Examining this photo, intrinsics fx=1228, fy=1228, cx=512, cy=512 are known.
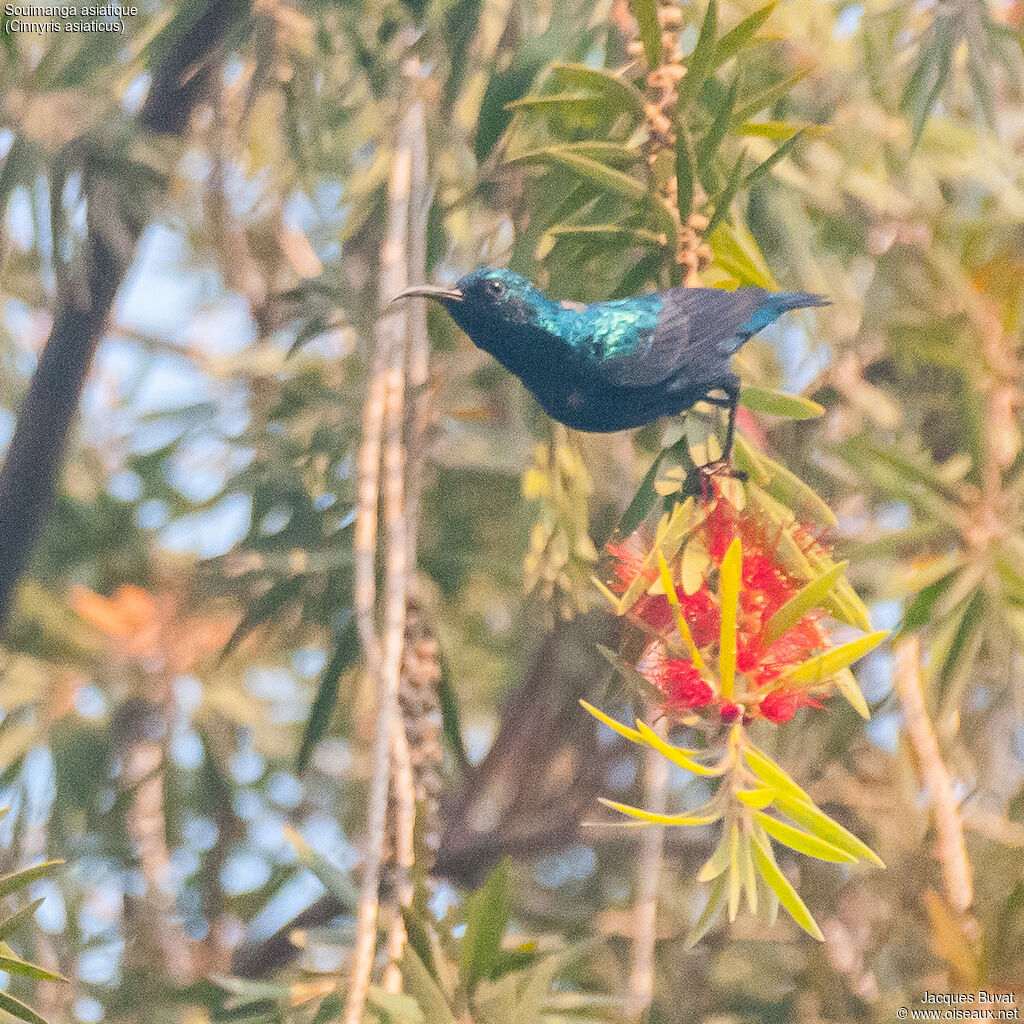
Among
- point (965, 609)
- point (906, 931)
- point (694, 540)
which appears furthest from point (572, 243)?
point (906, 931)

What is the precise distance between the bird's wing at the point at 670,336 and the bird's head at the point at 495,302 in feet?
0.28

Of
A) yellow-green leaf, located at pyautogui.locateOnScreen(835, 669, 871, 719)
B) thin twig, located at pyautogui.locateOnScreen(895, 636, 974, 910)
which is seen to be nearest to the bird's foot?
yellow-green leaf, located at pyautogui.locateOnScreen(835, 669, 871, 719)

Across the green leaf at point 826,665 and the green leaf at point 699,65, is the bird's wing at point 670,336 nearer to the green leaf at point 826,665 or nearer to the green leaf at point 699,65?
the green leaf at point 699,65

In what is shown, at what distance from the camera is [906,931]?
2496 mm

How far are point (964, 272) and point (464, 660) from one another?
1.59 m

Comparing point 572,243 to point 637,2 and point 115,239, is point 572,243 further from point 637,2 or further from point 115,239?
point 115,239

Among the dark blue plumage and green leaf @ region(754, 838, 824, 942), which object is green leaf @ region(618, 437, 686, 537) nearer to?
the dark blue plumage

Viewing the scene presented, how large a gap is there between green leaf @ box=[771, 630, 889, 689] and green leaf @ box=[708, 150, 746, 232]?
0.44 metres

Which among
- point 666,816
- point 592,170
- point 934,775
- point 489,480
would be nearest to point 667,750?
point 666,816

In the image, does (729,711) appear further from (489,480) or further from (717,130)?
(489,480)

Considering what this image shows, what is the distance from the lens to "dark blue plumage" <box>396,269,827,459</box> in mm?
1373

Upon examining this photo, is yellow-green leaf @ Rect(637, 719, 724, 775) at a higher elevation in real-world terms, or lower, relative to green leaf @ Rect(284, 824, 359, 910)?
higher

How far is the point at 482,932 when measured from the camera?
147 centimetres

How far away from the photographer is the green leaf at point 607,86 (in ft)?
4.36
